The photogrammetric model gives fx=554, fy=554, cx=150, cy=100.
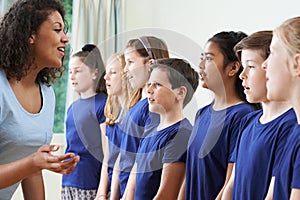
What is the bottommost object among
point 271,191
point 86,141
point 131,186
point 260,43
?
point 131,186

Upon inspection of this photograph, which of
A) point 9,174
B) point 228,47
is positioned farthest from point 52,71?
point 228,47

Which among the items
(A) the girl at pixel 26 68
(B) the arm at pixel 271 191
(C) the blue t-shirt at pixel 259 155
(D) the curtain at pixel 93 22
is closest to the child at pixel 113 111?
(A) the girl at pixel 26 68

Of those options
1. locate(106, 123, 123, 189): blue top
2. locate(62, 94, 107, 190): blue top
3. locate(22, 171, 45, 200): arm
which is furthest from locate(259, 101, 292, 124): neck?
locate(62, 94, 107, 190): blue top

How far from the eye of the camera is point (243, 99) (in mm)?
2094

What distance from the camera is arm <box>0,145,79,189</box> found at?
5.41 ft

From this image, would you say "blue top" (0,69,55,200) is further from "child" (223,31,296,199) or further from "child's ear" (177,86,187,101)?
"child" (223,31,296,199)

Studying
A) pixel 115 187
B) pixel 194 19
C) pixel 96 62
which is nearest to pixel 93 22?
pixel 194 19

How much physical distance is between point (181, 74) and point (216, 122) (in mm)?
275

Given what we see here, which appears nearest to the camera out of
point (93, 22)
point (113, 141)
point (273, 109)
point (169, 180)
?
point (273, 109)

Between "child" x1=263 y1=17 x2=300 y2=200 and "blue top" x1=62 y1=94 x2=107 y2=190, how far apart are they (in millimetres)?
1395

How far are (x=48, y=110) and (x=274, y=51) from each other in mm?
838

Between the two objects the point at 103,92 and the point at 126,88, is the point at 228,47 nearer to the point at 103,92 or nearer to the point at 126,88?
the point at 126,88

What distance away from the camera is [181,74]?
7.33 ft

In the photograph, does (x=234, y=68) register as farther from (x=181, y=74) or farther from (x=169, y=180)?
(x=169, y=180)
